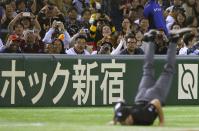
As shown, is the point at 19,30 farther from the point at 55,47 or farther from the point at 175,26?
the point at 175,26

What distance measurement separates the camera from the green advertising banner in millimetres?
15898

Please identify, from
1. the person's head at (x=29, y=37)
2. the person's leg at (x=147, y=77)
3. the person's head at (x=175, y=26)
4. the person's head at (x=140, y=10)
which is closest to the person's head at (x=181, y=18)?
the person's head at (x=175, y=26)

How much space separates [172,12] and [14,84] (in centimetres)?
684

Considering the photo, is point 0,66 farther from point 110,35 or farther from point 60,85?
point 110,35

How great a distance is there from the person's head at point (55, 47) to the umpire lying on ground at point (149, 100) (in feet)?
17.7

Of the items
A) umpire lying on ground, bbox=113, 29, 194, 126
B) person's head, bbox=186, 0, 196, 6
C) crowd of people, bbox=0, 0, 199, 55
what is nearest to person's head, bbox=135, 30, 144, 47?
crowd of people, bbox=0, 0, 199, 55

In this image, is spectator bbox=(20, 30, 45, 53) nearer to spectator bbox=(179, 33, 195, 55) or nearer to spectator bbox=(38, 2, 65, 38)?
spectator bbox=(38, 2, 65, 38)

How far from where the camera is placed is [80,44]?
1727cm

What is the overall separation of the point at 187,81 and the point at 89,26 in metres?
4.18

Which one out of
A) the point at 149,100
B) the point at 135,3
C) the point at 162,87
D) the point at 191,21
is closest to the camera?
the point at 149,100

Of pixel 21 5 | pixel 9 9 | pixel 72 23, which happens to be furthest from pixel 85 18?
pixel 9 9

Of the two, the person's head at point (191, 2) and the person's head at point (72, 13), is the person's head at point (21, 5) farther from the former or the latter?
the person's head at point (191, 2)

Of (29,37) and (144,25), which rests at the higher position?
(144,25)

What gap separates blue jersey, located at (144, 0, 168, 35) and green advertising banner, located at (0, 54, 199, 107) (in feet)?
9.85
